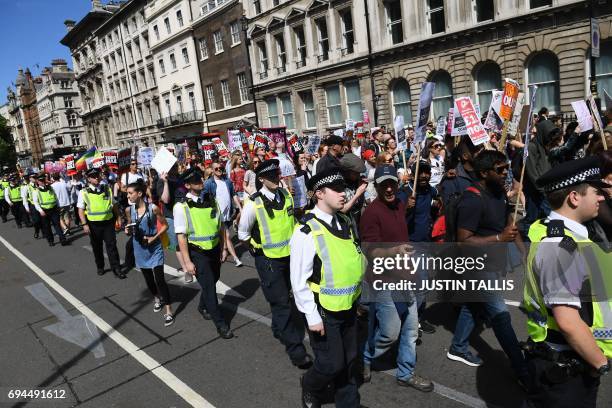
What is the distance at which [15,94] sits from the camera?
4232 inches

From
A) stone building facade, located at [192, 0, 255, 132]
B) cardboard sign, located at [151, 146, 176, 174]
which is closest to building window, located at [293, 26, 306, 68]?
stone building facade, located at [192, 0, 255, 132]

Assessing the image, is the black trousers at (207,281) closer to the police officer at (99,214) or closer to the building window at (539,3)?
the police officer at (99,214)

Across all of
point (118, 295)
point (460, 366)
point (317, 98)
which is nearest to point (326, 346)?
point (460, 366)

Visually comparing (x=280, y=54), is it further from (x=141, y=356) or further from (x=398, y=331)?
(x=398, y=331)

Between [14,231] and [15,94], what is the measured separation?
374 feet

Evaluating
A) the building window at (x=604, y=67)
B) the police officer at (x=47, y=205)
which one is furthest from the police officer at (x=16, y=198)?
the building window at (x=604, y=67)

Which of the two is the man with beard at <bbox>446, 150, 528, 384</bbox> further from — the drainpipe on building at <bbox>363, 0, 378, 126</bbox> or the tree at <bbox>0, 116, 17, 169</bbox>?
the tree at <bbox>0, 116, 17, 169</bbox>

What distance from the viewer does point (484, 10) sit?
1903cm

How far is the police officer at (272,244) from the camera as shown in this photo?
14.2ft

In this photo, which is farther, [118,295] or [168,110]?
[168,110]

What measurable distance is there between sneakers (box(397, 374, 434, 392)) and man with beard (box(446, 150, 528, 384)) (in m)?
0.68

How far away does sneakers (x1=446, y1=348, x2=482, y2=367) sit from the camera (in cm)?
390

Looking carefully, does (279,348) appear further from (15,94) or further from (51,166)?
(15,94)

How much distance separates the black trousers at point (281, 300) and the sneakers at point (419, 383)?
Result: 1.03m
